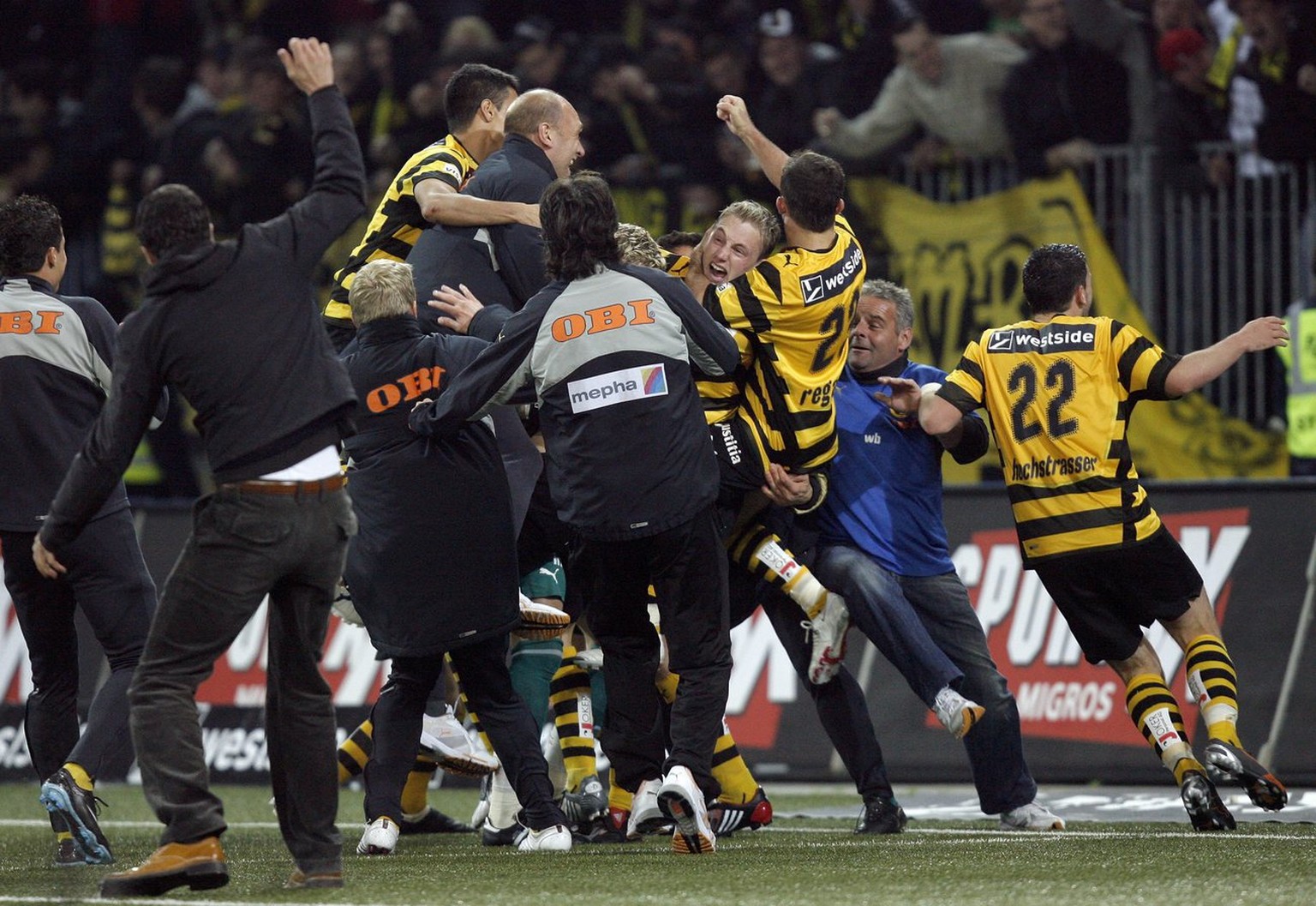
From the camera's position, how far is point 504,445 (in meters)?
7.34

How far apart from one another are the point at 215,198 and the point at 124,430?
1071 centimetres

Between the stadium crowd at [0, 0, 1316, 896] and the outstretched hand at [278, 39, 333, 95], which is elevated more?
the outstretched hand at [278, 39, 333, 95]

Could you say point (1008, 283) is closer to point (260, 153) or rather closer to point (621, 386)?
point (260, 153)

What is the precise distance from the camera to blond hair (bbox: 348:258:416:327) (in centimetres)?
654

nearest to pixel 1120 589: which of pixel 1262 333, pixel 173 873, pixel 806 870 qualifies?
pixel 1262 333

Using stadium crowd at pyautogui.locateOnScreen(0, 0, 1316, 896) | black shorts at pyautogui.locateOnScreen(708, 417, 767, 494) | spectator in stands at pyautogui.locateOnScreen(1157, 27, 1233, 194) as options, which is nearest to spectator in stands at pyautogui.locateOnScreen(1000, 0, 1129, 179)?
spectator in stands at pyautogui.locateOnScreen(1157, 27, 1233, 194)

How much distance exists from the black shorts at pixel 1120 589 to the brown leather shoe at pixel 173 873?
10.8 ft

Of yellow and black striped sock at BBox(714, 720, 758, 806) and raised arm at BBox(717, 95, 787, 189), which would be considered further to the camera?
yellow and black striped sock at BBox(714, 720, 758, 806)

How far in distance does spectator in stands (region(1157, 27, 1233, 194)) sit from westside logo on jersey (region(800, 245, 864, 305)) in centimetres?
554

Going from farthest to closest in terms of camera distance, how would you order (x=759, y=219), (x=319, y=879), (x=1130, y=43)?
(x=1130, y=43) < (x=759, y=219) < (x=319, y=879)

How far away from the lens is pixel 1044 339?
6934mm

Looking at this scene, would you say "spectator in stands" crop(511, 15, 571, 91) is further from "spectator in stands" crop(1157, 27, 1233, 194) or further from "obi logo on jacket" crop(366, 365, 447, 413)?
"obi logo on jacket" crop(366, 365, 447, 413)

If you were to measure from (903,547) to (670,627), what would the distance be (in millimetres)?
1322

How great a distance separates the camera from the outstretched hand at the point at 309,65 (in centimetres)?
544
